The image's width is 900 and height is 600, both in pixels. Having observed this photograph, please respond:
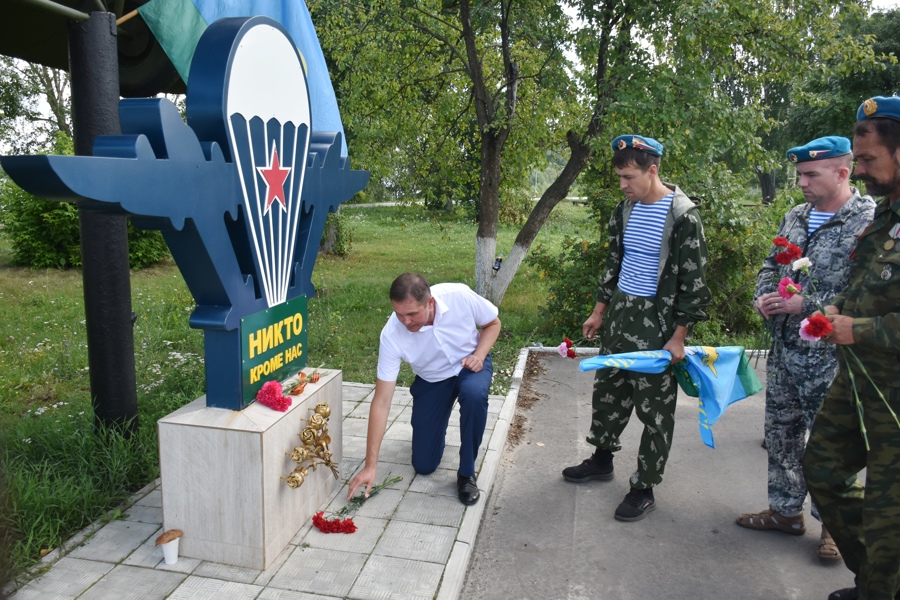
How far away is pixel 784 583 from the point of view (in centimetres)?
333

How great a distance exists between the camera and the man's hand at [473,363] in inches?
157

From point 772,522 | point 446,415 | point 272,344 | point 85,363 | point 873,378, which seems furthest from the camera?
point 85,363

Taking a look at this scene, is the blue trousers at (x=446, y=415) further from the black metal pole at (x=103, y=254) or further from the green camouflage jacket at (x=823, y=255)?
the black metal pole at (x=103, y=254)

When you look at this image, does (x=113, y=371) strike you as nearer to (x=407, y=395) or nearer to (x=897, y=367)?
(x=407, y=395)

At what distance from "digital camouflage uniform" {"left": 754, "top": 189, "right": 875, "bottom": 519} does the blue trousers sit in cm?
151

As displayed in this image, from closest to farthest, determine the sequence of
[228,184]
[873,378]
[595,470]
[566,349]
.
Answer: [873,378], [228,184], [566,349], [595,470]

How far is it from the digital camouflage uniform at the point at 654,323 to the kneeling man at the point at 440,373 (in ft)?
2.29

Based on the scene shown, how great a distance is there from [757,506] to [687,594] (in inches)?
44.0

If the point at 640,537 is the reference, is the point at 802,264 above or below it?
above

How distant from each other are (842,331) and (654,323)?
1.18 meters

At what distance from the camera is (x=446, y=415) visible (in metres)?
4.21

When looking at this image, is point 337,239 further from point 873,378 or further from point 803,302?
point 873,378

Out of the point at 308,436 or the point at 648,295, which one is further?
the point at 648,295

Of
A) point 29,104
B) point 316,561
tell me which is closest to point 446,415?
point 316,561
